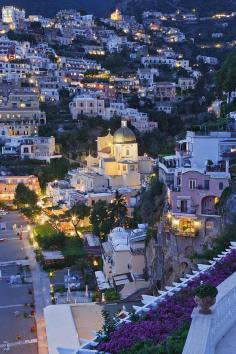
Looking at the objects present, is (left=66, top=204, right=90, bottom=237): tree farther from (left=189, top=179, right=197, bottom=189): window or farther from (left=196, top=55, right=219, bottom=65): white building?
(left=196, top=55, right=219, bottom=65): white building

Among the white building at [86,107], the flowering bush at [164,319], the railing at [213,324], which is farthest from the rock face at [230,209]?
the white building at [86,107]

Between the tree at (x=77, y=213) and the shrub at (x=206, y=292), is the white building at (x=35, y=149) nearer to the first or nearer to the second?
the tree at (x=77, y=213)

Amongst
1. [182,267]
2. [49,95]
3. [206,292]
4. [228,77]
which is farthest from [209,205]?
[49,95]

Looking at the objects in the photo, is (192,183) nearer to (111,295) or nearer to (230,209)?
(230,209)

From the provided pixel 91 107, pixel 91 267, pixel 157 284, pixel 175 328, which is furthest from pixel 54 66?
pixel 175 328

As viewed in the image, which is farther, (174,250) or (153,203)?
(153,203)

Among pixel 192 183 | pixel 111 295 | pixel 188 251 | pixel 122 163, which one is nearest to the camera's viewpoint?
pixel 188 251

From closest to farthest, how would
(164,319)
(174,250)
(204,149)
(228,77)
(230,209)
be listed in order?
(164,319)
(230,209)
(174,250)
(204,149)
(228,77)

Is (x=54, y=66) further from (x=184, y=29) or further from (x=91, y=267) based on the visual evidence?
(x=91, y=267)
